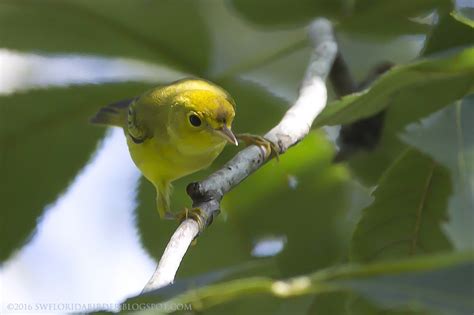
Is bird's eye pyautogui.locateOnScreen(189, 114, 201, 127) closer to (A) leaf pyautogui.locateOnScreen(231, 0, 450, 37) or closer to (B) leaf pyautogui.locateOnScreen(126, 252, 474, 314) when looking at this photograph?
(A) leaf pyautogui.locateOnScreen(231, 0, 450, 37)

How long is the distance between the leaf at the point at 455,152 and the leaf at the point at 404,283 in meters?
0.09

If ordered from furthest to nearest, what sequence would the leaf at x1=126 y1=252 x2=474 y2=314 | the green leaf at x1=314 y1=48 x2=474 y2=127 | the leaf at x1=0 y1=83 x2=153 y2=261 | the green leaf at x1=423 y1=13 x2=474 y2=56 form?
the leaf at x1=0 y1=83 x2=153 y2=261, the green leaf at x1=423 y1=13 x2=474 y2=56, the green leaf at x1=314 y1=48 x2=474 y2=127, the leaf at x1=126 y1=252 x2=474 y2=314

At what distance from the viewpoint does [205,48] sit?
123cm

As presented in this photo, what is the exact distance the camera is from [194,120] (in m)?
1.36

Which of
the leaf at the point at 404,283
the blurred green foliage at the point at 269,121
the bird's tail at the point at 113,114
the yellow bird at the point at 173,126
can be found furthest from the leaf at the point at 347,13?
the leaf at the point at 404,283

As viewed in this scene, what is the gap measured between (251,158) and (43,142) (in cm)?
45

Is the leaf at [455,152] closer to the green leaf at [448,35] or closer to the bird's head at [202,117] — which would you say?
the green leaf at [448,35]

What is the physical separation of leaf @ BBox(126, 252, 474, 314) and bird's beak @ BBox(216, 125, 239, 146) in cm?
81

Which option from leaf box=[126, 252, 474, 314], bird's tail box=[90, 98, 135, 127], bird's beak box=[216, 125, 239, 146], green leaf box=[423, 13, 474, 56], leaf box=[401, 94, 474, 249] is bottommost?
leaf box=[126, 252, 474, 314]

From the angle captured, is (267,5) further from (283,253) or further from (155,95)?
(283,253)

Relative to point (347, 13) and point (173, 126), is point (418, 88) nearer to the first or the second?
point (347, 13)

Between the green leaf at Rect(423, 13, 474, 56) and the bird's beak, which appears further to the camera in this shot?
the bird's beak

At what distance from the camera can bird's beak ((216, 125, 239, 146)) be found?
1214 millimetres

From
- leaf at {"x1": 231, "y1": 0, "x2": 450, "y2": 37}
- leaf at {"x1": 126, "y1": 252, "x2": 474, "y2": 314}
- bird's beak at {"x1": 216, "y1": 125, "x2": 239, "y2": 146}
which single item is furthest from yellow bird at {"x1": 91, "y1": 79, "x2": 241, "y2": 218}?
leaf at {"x1": 126, "y1": 252, "x2": 474, "y2": 314}
